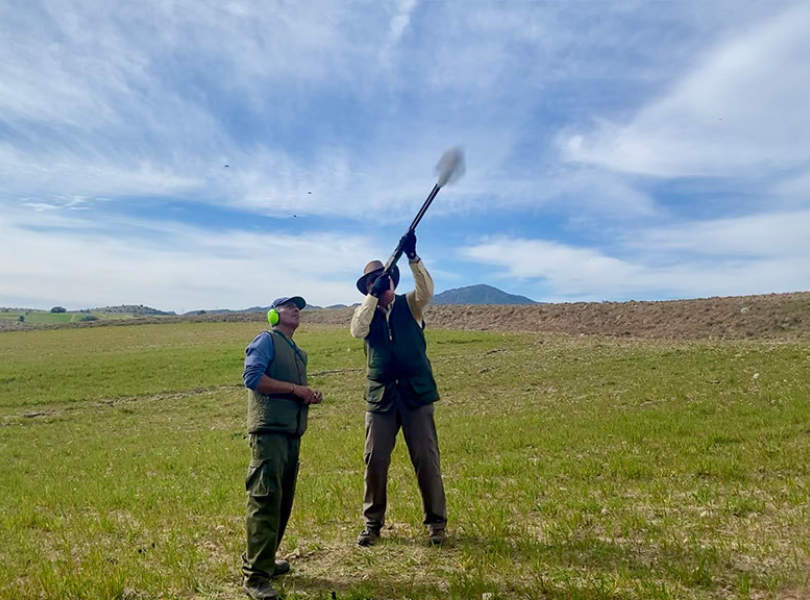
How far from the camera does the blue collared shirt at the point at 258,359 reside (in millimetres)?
6359

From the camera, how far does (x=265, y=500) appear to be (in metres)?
6.30

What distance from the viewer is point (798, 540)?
22.5 ft

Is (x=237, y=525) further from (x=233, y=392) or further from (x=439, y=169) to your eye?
(x=233, y=392)

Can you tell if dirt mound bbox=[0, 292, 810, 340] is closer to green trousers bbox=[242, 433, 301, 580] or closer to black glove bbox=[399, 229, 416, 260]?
black glove bbox=[399, 229, 416, 260]

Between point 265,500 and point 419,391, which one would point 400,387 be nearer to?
point 419,391

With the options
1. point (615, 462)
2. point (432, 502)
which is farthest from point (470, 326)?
point (432, 502)

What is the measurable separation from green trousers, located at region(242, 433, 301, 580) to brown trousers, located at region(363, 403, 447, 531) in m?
1.43

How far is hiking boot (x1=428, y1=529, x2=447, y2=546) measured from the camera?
7.45m

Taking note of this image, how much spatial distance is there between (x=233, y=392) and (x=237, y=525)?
2393 cm

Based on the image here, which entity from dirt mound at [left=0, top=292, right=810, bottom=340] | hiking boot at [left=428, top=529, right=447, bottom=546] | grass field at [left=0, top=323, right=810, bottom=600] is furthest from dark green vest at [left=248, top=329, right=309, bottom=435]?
dirt mound at [left=0, top=292, right=810, bottom=340]

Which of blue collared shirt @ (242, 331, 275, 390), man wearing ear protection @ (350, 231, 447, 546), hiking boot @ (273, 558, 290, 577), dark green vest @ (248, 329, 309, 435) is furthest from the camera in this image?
man wearing ear protection @ (350, 231, 447, 546)

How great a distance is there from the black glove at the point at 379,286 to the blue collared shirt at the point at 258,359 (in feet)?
5.23

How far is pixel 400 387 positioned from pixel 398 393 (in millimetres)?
94

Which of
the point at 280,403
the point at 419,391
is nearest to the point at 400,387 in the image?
the point at 419,391
